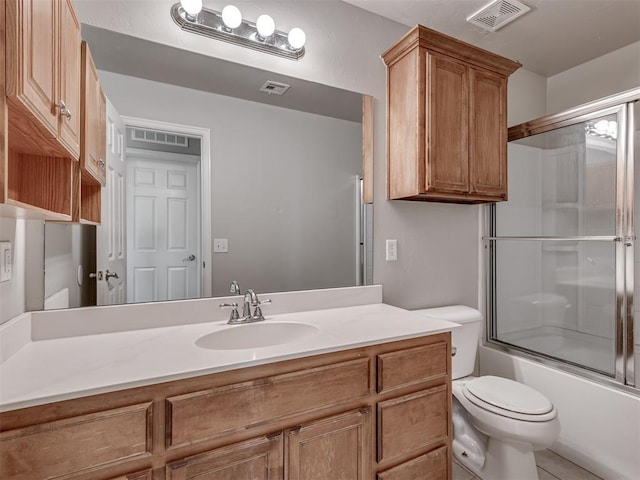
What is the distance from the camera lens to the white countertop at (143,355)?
2.80ft

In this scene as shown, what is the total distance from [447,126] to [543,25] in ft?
3.36

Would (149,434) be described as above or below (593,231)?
below

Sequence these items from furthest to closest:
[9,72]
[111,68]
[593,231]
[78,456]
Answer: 1. [593,231]
2. [111,68]
3. [78,456]
4. [9,72]

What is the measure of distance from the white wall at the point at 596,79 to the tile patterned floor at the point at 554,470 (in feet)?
7.62

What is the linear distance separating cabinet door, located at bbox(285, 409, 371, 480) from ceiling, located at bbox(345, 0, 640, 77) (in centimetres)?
200

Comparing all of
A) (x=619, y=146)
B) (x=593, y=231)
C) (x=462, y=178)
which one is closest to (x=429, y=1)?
(x=462, y=178)

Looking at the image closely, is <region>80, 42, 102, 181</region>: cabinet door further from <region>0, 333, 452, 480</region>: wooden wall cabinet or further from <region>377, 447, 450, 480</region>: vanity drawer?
<region>377, 447, 450, 480</region>: vanity drawer

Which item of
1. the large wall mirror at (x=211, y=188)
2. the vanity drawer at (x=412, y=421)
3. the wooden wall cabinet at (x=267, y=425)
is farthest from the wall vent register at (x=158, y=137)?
the vanity drawer at (x=412, y=421)

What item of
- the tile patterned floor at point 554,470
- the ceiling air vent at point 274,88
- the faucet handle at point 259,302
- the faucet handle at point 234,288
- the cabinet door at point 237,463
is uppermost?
the ceiling air vent at point 274,88

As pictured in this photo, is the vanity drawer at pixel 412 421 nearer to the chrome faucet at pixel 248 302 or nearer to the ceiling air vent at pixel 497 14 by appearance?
the chrome faucet at pixel 248 302

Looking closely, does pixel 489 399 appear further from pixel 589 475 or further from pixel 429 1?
pixel 429 1

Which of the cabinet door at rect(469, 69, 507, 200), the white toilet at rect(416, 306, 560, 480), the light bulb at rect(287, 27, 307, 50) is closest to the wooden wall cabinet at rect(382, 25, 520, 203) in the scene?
the cabinet door at rect(469, 69, 507, 200)

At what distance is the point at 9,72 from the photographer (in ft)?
2.09

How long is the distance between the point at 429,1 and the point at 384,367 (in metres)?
1.88
